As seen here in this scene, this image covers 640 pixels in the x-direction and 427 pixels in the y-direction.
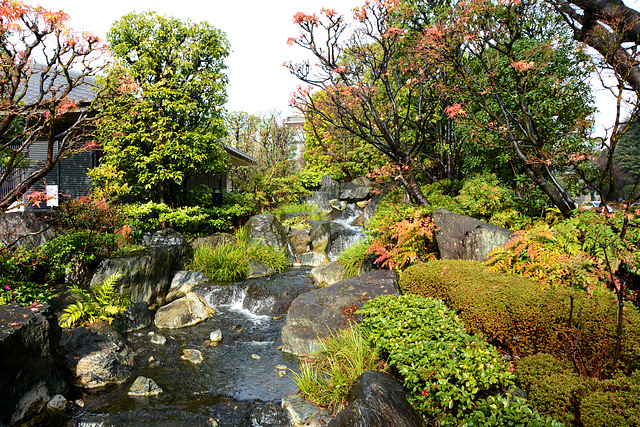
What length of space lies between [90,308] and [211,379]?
9.21 ft

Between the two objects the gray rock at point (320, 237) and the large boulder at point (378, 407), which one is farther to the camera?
the gray rock at point (320, 237)

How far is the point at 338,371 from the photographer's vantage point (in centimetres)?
438

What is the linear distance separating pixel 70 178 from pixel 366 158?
48.3ft

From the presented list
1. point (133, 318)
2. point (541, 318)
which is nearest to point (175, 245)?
point (133, 318)

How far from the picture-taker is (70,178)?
496 inches

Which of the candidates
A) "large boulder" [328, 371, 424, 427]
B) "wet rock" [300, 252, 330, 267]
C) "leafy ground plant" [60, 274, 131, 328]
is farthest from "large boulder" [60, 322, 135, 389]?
"wet rock" [300, 252, 330, 267]

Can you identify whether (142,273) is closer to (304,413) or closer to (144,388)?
(144,388)

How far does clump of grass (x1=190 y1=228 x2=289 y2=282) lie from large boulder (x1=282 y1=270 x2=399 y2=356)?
4.00 m

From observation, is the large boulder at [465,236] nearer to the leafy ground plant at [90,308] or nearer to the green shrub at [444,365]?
the green shrub at [444,365]

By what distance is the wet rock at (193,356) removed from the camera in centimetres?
615

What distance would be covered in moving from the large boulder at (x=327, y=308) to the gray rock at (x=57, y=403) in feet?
10.5

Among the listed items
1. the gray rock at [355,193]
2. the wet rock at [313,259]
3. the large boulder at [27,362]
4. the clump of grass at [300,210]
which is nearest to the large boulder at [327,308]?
the large boulder at [27,362]

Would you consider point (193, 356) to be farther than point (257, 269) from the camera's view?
No

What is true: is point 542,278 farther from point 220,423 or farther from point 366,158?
point 366,158
